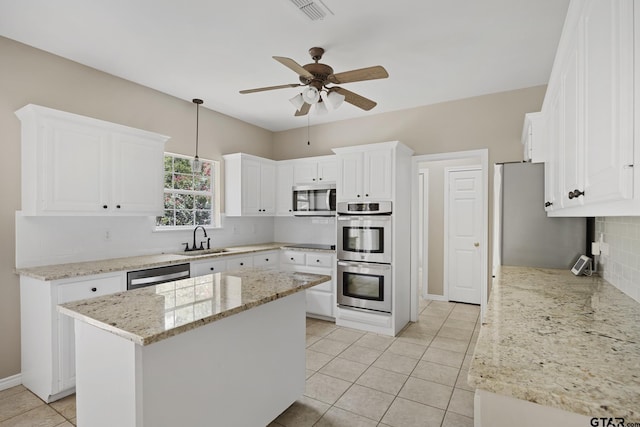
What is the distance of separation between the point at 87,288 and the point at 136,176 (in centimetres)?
→ 116

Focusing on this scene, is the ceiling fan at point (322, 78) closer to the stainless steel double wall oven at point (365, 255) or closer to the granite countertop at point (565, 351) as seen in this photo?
the stainless steel double wall oven at point (365, 255)

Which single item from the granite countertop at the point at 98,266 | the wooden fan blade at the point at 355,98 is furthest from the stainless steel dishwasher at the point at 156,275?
the wooden fan blade at the point at 355,98

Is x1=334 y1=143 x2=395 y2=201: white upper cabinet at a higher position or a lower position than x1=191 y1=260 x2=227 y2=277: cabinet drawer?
higher

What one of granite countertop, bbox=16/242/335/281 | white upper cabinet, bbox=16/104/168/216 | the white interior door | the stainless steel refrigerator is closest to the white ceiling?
white upper cabinet, bbox=16/104/168/216

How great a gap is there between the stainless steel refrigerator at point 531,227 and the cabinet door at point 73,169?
3652 millimetres

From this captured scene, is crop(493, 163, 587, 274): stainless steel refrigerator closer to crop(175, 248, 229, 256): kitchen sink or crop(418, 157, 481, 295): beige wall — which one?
crop(418, 157, 481, 295): beige wall

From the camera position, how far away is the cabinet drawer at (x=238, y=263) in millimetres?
3947

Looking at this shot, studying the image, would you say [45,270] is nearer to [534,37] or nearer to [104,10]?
[104,10]

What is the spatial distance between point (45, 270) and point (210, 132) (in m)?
2.55

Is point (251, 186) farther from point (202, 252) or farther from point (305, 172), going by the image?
point (202, 252)

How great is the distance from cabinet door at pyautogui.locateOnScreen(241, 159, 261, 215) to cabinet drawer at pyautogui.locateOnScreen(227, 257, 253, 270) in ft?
2.40

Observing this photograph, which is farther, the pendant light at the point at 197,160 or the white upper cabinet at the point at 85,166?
the pendant light at the point at 197,160

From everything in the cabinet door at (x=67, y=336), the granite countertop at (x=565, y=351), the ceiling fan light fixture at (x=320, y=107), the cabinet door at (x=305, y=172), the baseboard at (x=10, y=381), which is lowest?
the baseboard at (x=10, y=381)

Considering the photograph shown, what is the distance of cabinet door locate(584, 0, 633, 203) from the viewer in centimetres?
86
